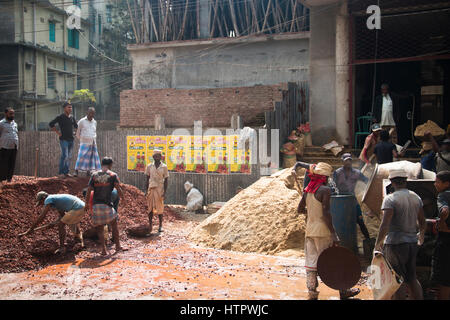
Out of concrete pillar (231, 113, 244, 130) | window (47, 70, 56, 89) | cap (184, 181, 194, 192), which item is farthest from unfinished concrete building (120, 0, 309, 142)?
window (47, 70, 56, 89)

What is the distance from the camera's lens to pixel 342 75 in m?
13.5

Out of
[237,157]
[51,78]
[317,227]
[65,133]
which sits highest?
[51,78]

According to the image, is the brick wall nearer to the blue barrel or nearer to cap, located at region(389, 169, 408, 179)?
the blue barrel

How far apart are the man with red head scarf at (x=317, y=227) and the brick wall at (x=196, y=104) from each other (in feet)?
33.4

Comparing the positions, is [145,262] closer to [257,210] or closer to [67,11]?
[257,210]

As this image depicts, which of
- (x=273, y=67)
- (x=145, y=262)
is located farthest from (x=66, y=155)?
(x=273, y=67)

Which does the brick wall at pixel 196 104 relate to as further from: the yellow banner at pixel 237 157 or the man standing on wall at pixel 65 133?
the man standing on wall at pixel 65 133

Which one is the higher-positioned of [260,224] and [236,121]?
[236,121]

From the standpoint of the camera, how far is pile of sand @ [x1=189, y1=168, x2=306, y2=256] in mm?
8422

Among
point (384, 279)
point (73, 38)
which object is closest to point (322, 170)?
point (384, 279)

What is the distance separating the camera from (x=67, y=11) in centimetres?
3078

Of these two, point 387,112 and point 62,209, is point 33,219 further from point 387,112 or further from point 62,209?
point 387,112

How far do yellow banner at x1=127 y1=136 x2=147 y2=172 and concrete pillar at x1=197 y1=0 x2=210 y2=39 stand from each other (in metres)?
7.41

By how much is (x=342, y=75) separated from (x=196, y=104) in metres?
6.50
